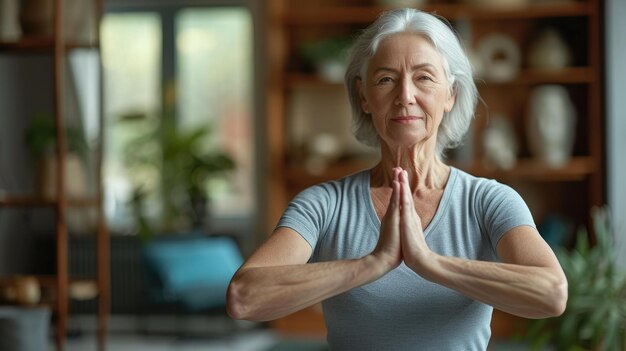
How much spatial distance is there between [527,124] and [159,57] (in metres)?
3.12

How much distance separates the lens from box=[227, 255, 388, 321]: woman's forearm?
1.49 meters

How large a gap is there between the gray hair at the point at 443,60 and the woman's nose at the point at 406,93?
8cm

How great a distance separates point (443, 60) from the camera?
1.63m

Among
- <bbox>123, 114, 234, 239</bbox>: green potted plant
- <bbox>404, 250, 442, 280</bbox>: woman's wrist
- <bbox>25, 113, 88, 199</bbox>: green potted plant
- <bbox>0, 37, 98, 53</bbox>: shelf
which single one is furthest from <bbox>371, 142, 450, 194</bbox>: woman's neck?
<bbox>123, 114, 234, 239</bbox>: green potted plant

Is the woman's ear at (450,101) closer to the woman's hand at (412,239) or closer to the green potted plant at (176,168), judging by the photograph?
the woman's hand at (412,239)

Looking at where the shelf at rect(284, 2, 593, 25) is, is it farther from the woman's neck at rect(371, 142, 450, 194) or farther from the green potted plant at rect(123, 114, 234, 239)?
the woman's neck at rect(371, 142, 450, 194)

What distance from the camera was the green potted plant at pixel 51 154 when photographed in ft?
16.0

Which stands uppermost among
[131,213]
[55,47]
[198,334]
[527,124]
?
[55,47]

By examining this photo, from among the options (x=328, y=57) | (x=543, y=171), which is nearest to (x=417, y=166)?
(x=543, y=171)

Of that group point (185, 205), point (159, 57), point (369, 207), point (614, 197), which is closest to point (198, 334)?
point (185, 205)

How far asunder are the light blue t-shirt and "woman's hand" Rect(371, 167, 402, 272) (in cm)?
9

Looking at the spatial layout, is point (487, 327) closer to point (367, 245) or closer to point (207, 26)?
point (367, 245)

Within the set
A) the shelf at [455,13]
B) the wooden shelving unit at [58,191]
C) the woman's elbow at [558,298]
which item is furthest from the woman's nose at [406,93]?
the shelf at [455,13]

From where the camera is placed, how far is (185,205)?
25.4 ft
